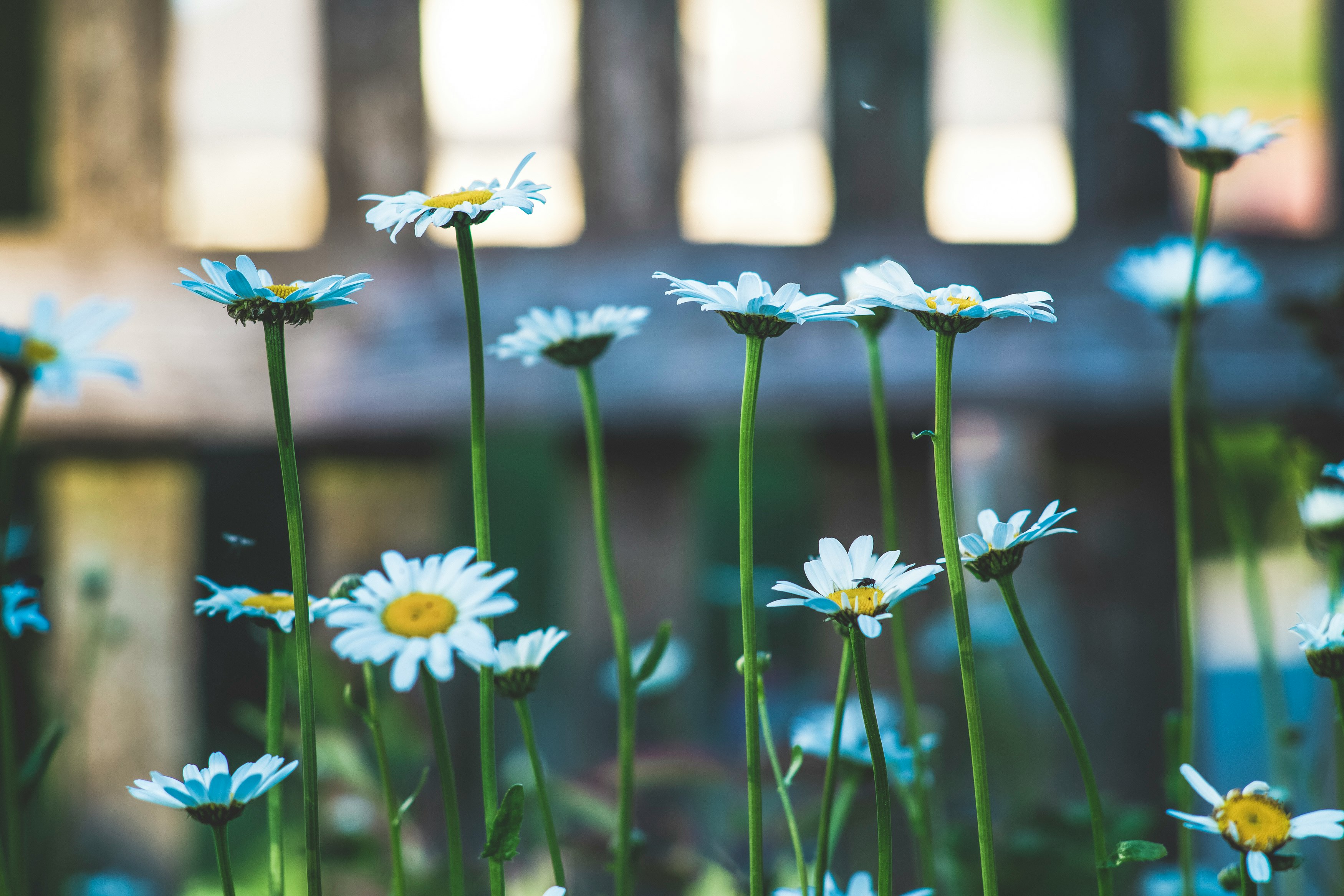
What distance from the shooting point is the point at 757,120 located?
126 cm

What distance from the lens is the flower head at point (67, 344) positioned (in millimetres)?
570

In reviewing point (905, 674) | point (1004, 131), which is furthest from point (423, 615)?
point (1004, 131)

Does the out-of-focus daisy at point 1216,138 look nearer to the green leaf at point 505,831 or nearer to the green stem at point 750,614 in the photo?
the green stem at point 750,614

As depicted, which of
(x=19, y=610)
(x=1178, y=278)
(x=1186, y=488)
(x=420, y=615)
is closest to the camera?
(x=420, y=615)

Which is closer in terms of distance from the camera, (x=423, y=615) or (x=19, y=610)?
(x=423, y=615)

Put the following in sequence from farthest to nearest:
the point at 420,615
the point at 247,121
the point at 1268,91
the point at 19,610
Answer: the point at 1268,91, the point at 247,121, the point at 19,610, the point at 420,615

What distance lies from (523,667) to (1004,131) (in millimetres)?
1071

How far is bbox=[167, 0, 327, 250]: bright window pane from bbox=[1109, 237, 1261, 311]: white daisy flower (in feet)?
Result: 3.01

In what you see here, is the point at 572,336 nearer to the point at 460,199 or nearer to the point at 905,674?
the point at 460,199

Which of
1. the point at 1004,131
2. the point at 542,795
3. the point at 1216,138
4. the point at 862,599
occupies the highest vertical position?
the point at 1004,131

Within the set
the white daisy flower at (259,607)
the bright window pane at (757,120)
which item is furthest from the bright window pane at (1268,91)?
the white daisy flower at (259,607)

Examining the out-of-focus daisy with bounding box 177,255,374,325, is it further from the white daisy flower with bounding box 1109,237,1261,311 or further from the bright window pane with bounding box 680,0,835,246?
the bright window pane with bounding box 680,0,835,246

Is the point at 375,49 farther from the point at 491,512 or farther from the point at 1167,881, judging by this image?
the point at 1167,881

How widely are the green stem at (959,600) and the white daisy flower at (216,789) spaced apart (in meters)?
0.28
